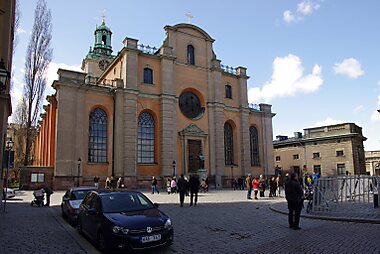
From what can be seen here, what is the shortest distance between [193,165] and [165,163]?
13.8 feet

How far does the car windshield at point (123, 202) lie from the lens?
8133 millimetres

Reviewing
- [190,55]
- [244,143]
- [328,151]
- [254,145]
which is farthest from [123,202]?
[328,151]

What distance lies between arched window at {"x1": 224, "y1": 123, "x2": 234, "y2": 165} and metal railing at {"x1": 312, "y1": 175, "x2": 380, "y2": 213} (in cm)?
2690

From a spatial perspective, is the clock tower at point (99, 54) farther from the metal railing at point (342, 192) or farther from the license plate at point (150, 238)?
the license plate at point (150, 238)

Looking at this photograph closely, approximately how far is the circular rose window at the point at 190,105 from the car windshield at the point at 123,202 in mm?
28810

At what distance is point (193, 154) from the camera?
121 feet

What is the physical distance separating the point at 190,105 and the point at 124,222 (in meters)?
31.7

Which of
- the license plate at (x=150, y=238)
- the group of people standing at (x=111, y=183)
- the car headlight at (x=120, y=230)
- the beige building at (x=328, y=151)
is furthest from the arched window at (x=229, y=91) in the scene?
the car headlight at (x=120, y=230)

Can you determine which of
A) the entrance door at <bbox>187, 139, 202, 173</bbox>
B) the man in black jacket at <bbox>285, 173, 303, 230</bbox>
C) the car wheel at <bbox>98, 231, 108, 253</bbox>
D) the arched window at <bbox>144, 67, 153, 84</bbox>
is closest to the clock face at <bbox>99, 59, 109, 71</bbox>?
the arched window at <bbox>144, 67, 153, 84</bbox>

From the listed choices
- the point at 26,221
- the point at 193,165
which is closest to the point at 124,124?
the point at 193,165

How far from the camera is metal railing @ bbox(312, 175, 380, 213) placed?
1309 centimetres

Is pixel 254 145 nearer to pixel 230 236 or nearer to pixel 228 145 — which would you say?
pixel 228 145

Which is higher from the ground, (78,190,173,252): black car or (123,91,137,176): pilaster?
(123,91,137,176): pilaster

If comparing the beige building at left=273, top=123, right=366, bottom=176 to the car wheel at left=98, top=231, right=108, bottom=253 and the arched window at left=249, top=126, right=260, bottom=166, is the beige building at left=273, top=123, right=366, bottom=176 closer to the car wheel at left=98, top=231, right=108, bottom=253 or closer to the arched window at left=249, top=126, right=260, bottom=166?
the arched window at left=249, top=126, right=260, bottom=166
